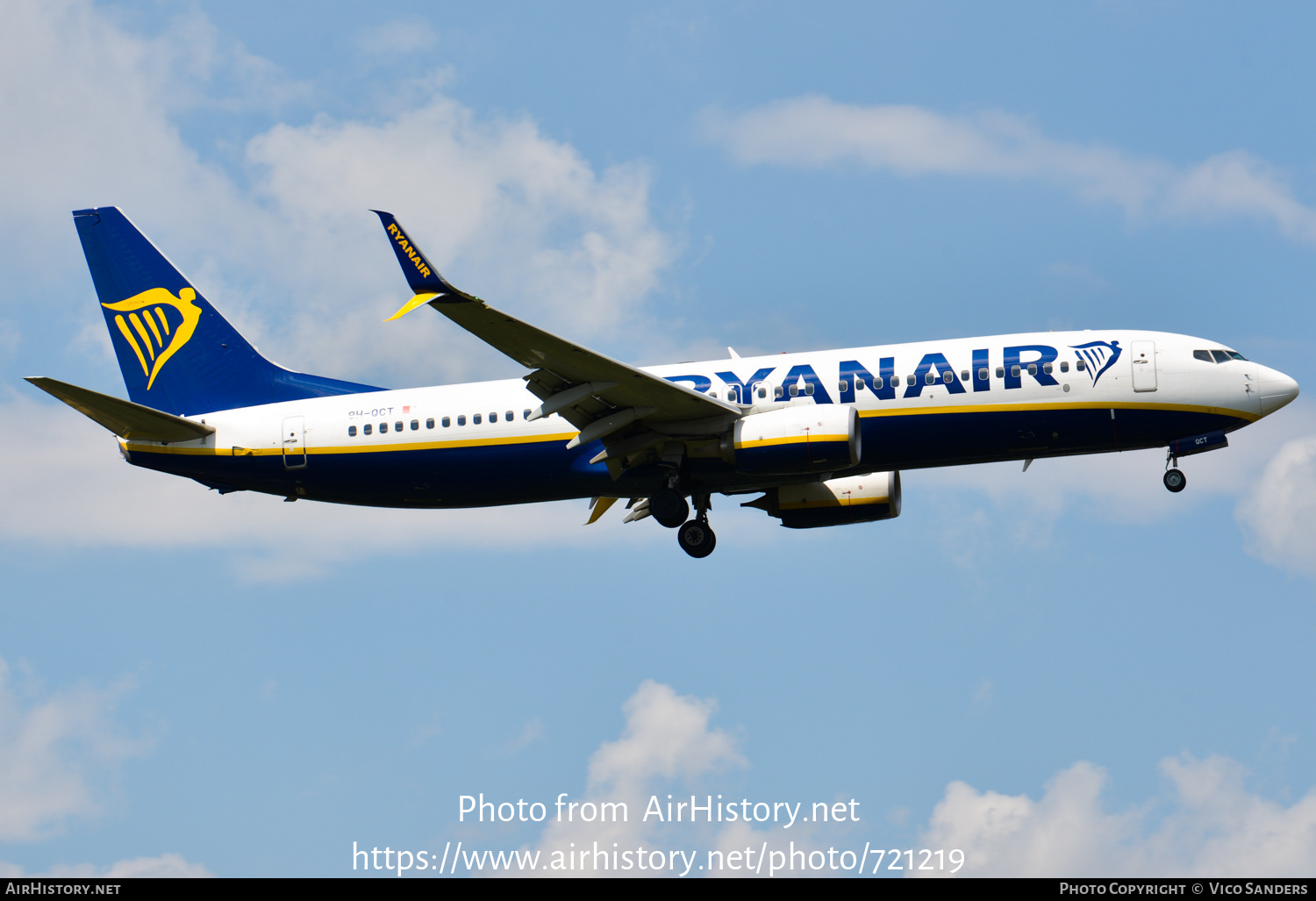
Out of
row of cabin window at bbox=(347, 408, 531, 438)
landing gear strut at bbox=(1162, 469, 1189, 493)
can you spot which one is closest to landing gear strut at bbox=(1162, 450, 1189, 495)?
landing gear strut at bbox=(1162, 469, 1189, 493)

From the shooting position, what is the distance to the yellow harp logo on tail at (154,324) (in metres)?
39.8

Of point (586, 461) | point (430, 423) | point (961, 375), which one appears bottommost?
point (586, 461)

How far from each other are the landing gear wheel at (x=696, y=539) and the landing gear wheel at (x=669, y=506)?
103 centimetres

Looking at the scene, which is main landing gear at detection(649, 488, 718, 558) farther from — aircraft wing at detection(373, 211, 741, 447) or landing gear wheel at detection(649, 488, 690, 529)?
aircraft wing at detection(373, 211, 741, 447)

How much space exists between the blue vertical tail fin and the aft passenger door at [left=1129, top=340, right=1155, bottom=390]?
801 inches

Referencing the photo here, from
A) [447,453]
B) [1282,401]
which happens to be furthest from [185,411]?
[1282,401]

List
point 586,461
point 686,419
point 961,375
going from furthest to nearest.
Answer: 1. point 586,461
2. point 686,419
3. point 961,375

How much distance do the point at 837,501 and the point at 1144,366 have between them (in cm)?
940

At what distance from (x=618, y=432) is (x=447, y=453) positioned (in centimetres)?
470

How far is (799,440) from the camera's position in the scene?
32.3 meters

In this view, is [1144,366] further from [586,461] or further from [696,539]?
[586,461]

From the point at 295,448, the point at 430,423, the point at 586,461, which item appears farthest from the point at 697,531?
the point at 295,448

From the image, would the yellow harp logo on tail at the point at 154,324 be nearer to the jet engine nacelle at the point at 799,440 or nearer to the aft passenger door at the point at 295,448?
the aft passenger door at the point at 295,448

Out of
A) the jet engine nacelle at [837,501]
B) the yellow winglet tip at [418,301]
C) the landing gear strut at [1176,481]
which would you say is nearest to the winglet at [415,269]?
the yellow winglet tip at [418,301]
